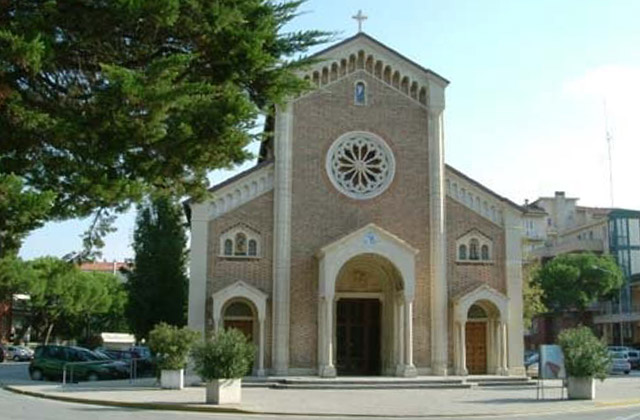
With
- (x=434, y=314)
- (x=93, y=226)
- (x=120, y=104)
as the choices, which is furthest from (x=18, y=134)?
(x=434, y=314)

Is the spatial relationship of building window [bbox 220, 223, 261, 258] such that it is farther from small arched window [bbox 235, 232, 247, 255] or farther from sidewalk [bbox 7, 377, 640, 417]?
sidewalk [bbox 7, 377, 640, 417]

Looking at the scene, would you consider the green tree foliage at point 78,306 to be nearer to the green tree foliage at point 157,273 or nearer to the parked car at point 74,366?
the green tree foliage at point 157,273

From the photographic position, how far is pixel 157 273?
44.9 meters

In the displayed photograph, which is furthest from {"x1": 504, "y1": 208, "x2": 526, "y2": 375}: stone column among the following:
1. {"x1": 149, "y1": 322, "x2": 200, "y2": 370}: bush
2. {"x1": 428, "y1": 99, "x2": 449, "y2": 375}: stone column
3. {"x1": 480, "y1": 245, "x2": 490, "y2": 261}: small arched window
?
{"x1": 149, "y1": 322, "x2": 200, "y2": 370}: bush

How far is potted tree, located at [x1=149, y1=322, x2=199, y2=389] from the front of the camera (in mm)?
28672

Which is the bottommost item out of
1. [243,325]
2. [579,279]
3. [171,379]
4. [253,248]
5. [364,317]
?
[171,379]

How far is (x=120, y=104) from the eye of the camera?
292 inches

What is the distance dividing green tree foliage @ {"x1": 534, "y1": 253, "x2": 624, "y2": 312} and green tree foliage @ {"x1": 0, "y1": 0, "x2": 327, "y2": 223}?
203 ft

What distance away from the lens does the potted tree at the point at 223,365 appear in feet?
73.8

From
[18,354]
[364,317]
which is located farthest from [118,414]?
[18,354]

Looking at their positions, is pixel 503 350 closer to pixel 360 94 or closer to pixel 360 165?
pixel 360 165

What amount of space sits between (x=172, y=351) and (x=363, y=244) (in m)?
8.73

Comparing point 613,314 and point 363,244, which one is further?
point 613,314

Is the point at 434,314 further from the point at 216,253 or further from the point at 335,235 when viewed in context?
the point at 216,253
